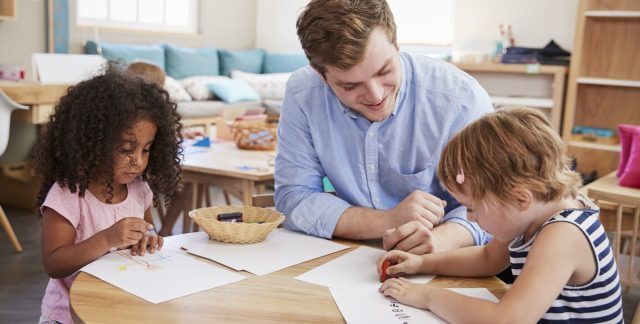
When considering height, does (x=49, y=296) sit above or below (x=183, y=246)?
below

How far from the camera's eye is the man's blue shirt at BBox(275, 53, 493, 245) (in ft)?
5.01

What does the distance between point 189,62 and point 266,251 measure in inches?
215

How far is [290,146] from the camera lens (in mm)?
1585

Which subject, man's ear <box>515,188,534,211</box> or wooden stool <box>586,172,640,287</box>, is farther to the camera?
wooden stool <box>586,172,640,287</box>

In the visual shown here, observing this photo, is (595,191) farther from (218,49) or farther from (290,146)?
(218,49)

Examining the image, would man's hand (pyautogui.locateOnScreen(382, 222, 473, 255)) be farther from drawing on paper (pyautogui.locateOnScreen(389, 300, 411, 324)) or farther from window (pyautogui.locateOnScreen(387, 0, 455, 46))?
window (pyautogui.locateOnScreen(387, 0, 455, 46))

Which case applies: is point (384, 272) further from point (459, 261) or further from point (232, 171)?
point (232, 171)

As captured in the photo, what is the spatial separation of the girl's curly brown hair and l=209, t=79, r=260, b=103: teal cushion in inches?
184

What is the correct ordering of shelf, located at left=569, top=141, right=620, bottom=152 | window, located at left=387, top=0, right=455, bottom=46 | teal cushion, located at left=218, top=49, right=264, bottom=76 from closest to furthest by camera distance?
1. shelf, located at left=569, top=141, right=620, bottom=152
2. window, located at left=387, top=0, right=455, bottom=46
3. teal cushion, located at left=218, top=49, right=264, bottom=76

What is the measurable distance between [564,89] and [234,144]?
2716 mm

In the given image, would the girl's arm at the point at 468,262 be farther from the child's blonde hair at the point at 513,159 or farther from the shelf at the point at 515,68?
the shelf at the point at 515,68

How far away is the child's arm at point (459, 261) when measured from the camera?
120cm

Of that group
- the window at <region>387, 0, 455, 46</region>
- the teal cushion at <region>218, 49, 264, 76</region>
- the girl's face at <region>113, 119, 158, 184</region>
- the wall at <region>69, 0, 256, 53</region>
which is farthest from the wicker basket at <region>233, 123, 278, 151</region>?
the teal cushion at <region>218, 49, 264, 76</region>

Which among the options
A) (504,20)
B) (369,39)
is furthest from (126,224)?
(504,20)
